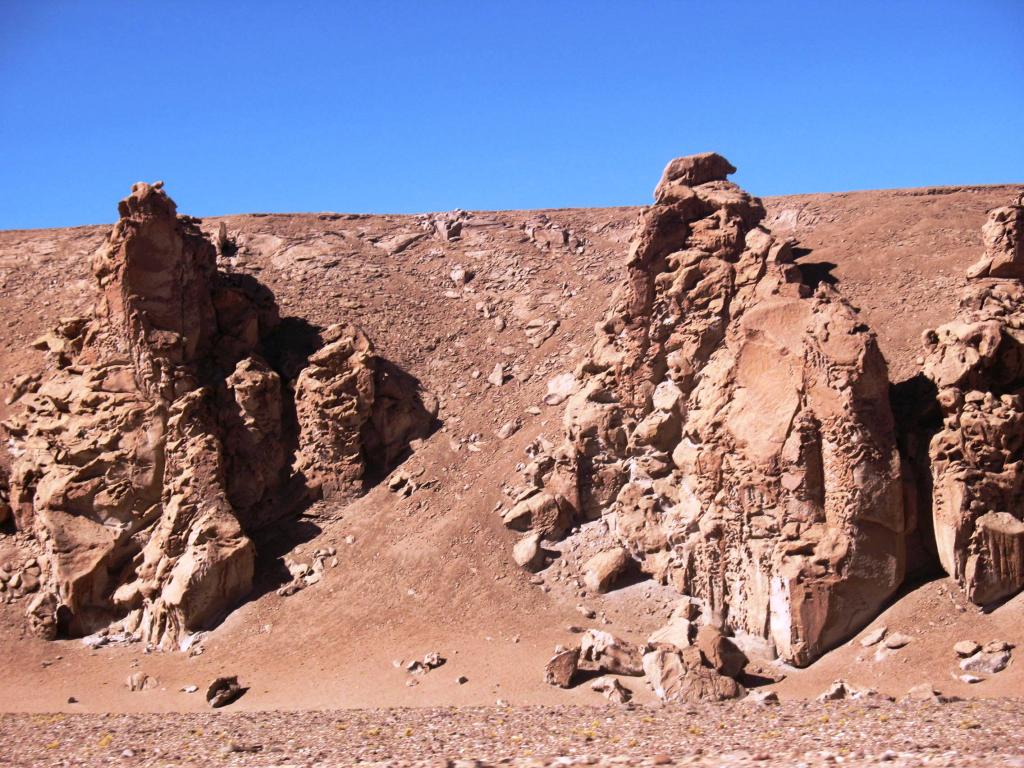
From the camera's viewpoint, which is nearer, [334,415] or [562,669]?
[562,669]

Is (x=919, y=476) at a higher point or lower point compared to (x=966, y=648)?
higher

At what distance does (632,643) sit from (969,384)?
7973mm

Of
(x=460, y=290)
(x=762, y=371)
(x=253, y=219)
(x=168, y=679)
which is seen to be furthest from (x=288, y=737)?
(x=253, y=219)

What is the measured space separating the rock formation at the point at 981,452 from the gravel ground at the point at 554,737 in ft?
11.8

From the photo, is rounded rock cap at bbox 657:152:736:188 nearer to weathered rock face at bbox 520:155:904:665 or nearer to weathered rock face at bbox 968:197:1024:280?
weathered rock face at bbox 520:155:904:665

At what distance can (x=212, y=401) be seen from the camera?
87.5ft

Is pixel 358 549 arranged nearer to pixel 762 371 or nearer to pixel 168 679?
pixel 168 679

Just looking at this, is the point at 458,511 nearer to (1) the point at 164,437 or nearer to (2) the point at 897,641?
(1) the point at 164,437

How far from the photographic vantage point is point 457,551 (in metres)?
23.6

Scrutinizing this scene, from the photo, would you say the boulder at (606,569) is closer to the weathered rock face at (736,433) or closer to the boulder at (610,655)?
the weathered rock face at (736,433)

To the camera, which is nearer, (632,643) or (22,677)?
(632,643)

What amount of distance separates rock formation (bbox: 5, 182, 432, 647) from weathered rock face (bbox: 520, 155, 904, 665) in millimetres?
6381

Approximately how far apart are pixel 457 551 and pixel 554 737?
8920 mm

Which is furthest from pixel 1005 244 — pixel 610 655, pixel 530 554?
pixel 530 554
